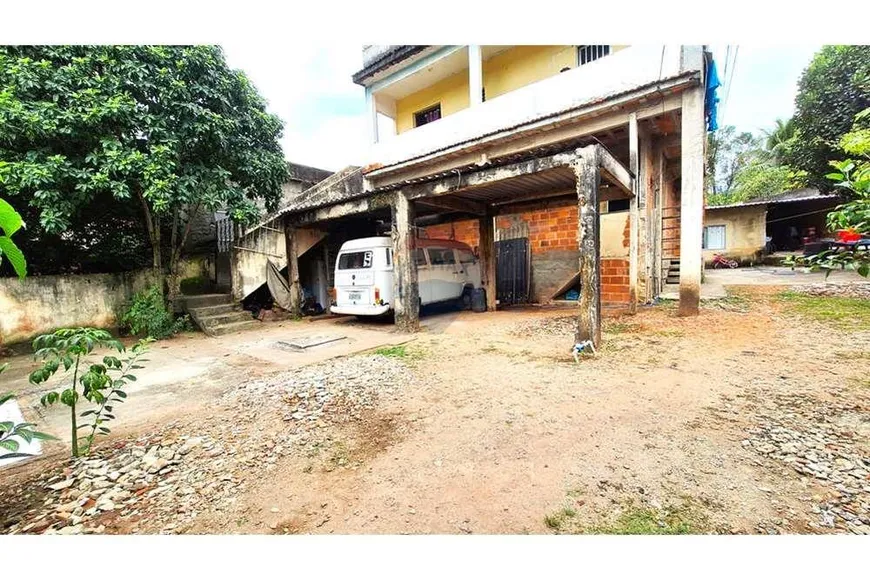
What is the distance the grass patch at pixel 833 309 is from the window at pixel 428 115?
32.6 ft

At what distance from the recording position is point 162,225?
799 centimetres

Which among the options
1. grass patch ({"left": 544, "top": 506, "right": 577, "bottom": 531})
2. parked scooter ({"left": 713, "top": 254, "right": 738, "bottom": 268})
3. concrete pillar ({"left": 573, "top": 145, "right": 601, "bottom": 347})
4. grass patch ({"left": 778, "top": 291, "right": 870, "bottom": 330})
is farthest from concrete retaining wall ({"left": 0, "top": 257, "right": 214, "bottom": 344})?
parked scooter ({"left": 713, "top": 254, "right": 738, "bottom": 268})

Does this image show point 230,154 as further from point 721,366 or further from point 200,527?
point 721,366

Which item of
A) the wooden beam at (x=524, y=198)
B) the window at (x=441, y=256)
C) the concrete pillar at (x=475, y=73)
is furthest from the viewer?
the concrete pillar at (x=475, y=73)

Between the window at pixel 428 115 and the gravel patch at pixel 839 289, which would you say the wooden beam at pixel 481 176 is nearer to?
the window at pixel 428 115

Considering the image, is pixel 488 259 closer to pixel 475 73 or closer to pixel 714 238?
pixel 475 73

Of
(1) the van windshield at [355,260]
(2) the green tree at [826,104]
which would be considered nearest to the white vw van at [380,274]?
(1) the van windshield at [355,260]

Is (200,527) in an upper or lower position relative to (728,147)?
lower

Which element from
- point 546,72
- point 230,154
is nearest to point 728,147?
point 546,72

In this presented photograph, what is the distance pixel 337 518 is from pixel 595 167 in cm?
478

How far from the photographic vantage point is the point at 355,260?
742 centimetres

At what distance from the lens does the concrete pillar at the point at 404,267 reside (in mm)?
6859

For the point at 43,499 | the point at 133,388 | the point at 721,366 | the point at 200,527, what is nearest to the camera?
the point at 200,527

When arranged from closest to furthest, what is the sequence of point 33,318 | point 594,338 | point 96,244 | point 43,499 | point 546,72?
point 43,499
point 594,338
point 33,318
point 96,244
point 546,72
